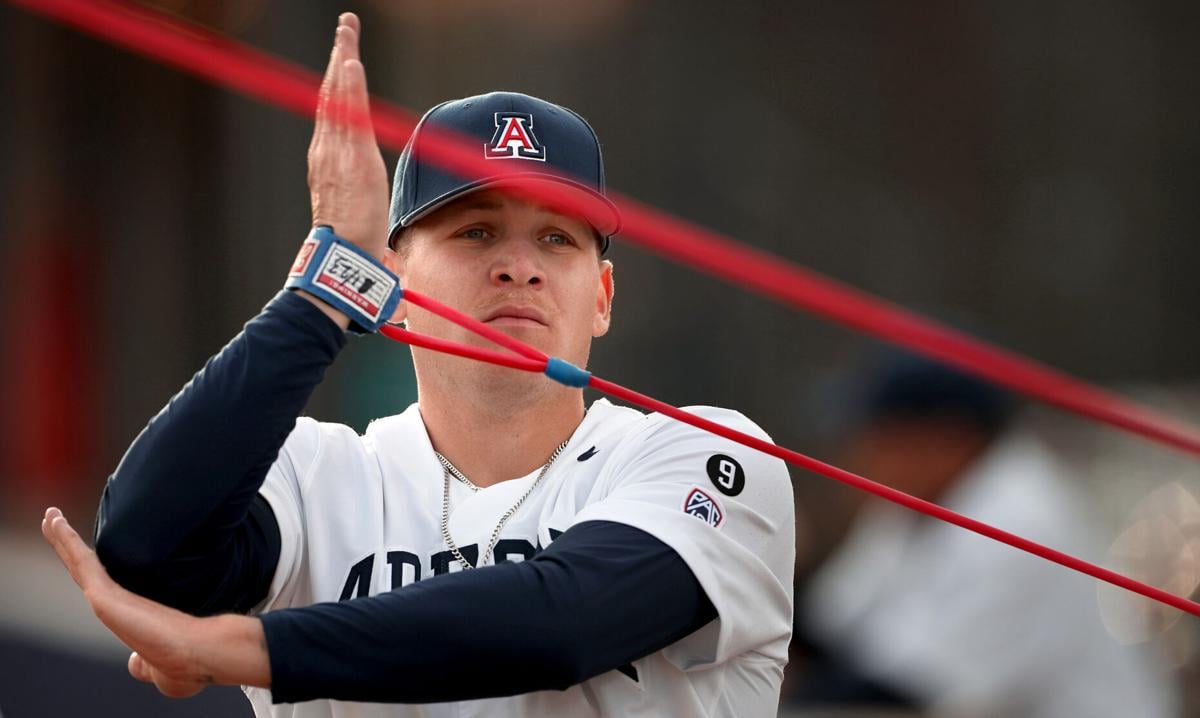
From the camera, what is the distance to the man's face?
270cm

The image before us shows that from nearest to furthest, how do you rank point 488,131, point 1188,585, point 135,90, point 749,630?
point 749,630 → point 488,131 → point 1188,585 → point 135,90

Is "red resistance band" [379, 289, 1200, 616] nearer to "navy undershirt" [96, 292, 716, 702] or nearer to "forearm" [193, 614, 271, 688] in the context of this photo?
"navy undershirt" [96, 292, 716, 702]

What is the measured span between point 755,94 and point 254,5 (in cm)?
283

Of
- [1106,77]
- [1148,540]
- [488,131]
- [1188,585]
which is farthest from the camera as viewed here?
[1106,77]

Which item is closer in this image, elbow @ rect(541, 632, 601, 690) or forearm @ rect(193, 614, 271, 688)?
forearm @ rect(193, 614, 271, 688)

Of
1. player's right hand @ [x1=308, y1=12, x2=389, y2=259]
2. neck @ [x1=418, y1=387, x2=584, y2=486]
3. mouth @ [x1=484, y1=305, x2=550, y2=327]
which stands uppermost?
player's right hand @ [x1=308, y1=12, x2=389, y2=259]

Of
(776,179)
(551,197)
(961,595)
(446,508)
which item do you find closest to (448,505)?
(446,508)

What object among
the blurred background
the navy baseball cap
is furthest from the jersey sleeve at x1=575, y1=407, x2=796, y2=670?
the blurred background

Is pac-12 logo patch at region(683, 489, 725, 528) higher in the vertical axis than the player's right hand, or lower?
lower

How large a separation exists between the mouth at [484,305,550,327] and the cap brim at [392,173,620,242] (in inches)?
7.3

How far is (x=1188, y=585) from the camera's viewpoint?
22.4 ft

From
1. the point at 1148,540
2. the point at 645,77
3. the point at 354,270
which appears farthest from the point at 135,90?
the point at 354,270

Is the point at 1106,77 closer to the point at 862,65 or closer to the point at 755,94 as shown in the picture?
the point at 862,65

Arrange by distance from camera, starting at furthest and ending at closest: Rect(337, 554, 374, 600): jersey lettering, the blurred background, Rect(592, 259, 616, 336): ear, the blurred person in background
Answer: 1. the blurred background
2. the blurred person in background
3. Rect(592, 259, 616, 336): ear
4. Rect(337, 554, 374, 600): jersey lettering
